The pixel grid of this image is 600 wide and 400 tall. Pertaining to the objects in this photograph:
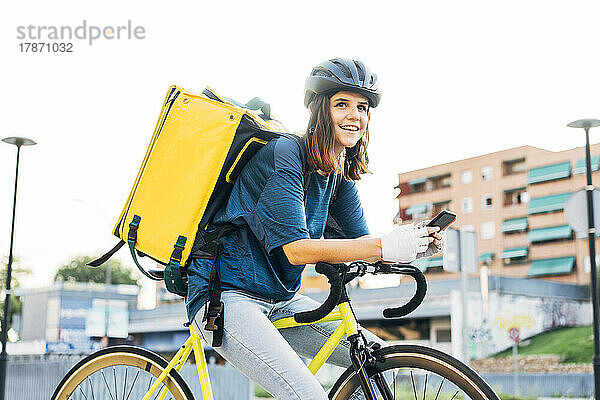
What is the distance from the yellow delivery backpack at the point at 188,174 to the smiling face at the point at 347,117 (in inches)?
5.5

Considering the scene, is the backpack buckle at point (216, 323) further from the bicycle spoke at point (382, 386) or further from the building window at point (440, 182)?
the building window at point (440, 182)

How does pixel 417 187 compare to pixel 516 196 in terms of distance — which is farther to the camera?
pixel 417 187

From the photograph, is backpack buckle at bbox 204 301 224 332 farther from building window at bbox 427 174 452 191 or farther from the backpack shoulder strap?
building window at bbox 427 174 452 191

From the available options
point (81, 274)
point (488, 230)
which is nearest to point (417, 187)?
point (488, 230)

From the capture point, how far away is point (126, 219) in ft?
9.29

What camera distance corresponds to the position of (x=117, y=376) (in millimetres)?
3133

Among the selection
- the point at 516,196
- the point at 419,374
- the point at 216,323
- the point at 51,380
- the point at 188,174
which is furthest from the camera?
the point at 516,196

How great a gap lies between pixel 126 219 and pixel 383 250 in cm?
105

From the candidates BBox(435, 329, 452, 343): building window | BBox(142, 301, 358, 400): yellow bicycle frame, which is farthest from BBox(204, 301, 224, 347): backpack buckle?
BBox(435, 329, 452, 343): building window

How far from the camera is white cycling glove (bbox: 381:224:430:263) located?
227 centimetres

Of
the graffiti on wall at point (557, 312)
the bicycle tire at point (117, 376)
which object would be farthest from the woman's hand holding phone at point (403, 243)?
the graffiti on wall at point (557, 312)

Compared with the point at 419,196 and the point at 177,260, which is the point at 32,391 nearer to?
the point at 177,260

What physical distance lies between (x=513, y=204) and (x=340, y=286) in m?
58.5

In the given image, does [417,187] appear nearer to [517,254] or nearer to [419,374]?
[517,254]
